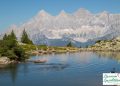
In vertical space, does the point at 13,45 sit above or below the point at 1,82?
above

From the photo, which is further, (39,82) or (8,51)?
(8,51)

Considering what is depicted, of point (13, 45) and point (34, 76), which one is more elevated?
point (13, 45)

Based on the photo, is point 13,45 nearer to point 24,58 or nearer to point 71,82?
point 24,58

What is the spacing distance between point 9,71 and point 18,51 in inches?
1558

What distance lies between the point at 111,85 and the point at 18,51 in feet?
336

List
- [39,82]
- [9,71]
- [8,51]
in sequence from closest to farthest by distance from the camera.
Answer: [39,82], [9,71], [8,51]

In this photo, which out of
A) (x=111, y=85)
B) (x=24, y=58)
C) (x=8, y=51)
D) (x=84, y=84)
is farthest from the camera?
(x=24, y=58)

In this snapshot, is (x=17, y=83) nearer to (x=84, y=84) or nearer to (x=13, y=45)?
(x=84, y=84)

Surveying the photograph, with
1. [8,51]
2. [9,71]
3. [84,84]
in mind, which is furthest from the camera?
[8,51]

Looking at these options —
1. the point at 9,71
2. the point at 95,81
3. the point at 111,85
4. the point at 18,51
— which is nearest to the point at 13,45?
the point at 18,51

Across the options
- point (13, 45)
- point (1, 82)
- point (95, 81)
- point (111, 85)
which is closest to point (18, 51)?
point (13, 45)

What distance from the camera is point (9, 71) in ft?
435

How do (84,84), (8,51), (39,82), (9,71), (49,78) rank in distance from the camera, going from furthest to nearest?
(8,51) < (9,71) < (49,78) < (39,82) < (84,84)

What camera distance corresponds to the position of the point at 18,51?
562ft
